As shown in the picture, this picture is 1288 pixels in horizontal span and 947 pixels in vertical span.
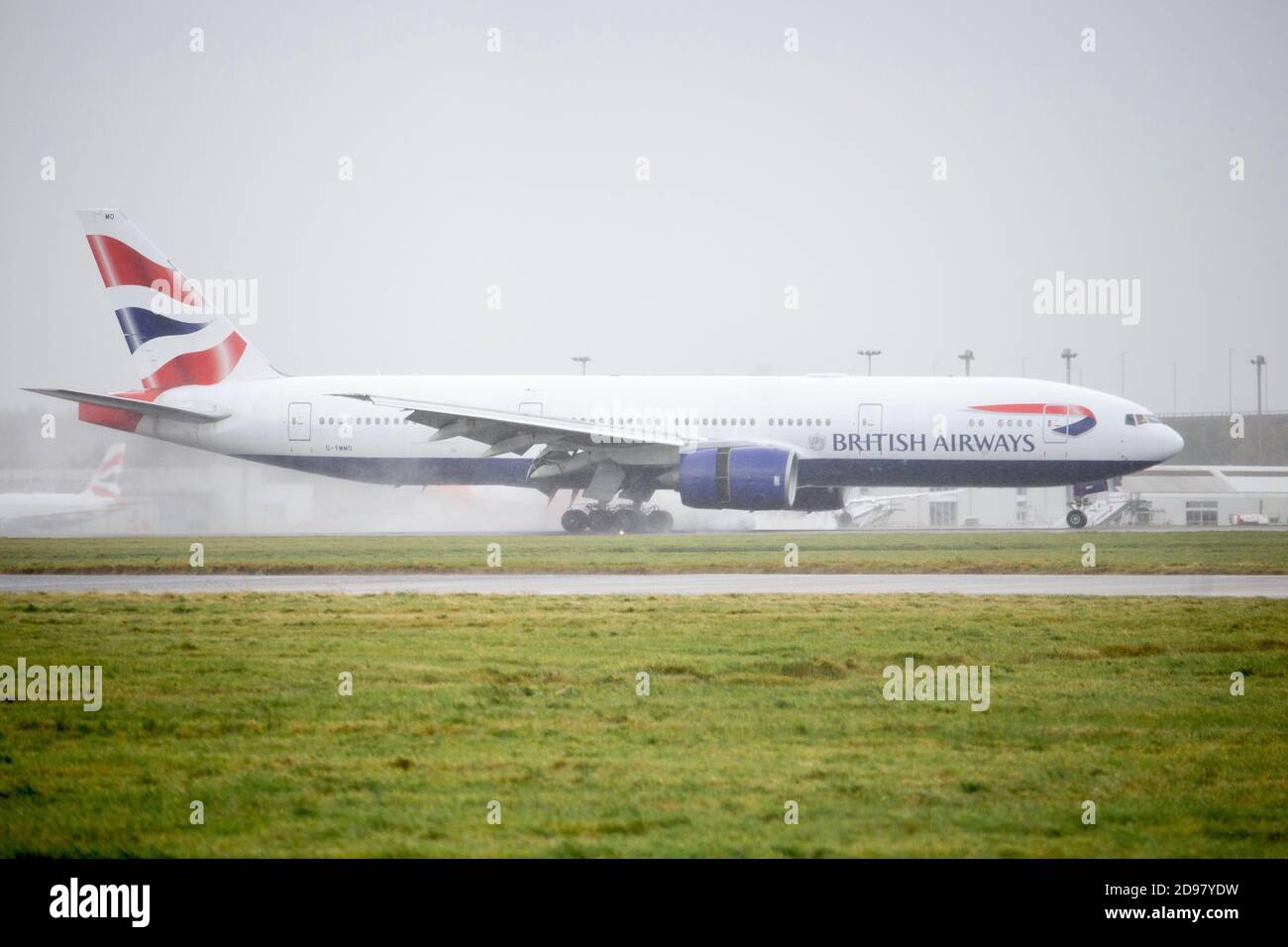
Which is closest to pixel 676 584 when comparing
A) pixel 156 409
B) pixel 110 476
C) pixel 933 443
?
pixel 933 443

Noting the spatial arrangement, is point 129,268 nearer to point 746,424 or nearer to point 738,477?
point 746,424

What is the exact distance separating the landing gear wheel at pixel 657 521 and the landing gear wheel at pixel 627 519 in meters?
0.28

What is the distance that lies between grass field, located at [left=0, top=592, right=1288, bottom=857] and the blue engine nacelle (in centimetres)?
1714

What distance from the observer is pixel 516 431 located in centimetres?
3684

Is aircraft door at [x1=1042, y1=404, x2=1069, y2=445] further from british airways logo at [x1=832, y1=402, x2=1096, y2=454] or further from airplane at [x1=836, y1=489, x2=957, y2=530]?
airplane at [x1=836, y1=489, x2=957, y2=530]

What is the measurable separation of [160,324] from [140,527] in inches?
540

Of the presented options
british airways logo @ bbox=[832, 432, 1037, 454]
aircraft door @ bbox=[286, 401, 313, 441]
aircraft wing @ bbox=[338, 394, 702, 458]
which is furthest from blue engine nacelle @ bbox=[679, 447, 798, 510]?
aircraft door @ bbox=[286, 401, 313, 441]

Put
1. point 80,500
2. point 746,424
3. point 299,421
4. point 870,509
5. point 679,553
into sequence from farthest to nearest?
1. point 870,509
2. point 80,500
3. point 299,421
4. point 746,424
5. point 679,553

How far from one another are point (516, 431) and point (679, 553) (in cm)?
804

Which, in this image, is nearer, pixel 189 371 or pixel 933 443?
pixel 933 443

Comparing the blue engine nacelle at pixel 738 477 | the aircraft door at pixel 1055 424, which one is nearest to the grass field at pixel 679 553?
the blue engine nacelle at pixel 738 477
